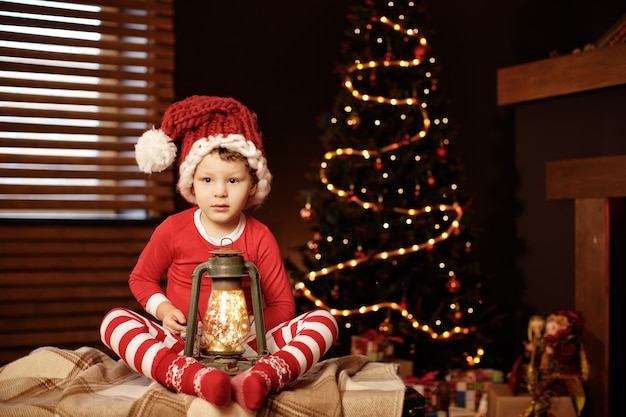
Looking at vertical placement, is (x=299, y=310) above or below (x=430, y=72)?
below

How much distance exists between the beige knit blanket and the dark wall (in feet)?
7.48

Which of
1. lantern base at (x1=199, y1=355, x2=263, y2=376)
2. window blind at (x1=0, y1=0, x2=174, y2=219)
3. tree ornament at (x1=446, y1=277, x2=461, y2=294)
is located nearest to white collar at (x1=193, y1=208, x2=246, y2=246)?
lantern base at (x1=199, y1=355, x2=263, y2=376)

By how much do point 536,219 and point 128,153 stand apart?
7.01 feet

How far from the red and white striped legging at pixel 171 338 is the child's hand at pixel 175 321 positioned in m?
0.03

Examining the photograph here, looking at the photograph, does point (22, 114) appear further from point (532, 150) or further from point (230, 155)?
point (532, 150)

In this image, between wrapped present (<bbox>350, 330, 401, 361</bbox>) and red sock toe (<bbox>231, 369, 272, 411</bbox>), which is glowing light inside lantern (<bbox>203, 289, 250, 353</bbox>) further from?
wrapped present (<bbox>350, 330, 401, 361</bbox>)

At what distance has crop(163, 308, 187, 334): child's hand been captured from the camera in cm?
193

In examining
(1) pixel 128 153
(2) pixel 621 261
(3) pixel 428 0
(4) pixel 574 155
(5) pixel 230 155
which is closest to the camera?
(5) pixel 230 155

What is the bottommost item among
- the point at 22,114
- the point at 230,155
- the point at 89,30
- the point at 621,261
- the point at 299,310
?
the point at 299,310

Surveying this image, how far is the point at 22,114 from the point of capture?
153 inches

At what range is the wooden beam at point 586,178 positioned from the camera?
138 inches

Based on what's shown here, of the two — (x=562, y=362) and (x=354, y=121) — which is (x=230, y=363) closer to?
(x=562, y=362)

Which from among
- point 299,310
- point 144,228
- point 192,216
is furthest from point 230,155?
point 144,228

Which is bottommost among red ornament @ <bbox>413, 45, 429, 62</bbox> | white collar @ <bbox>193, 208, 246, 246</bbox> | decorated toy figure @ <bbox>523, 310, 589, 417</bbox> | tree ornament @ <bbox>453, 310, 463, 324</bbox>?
decorated toy figure @ <bbox>523, 310, 589, 417</bbox>
